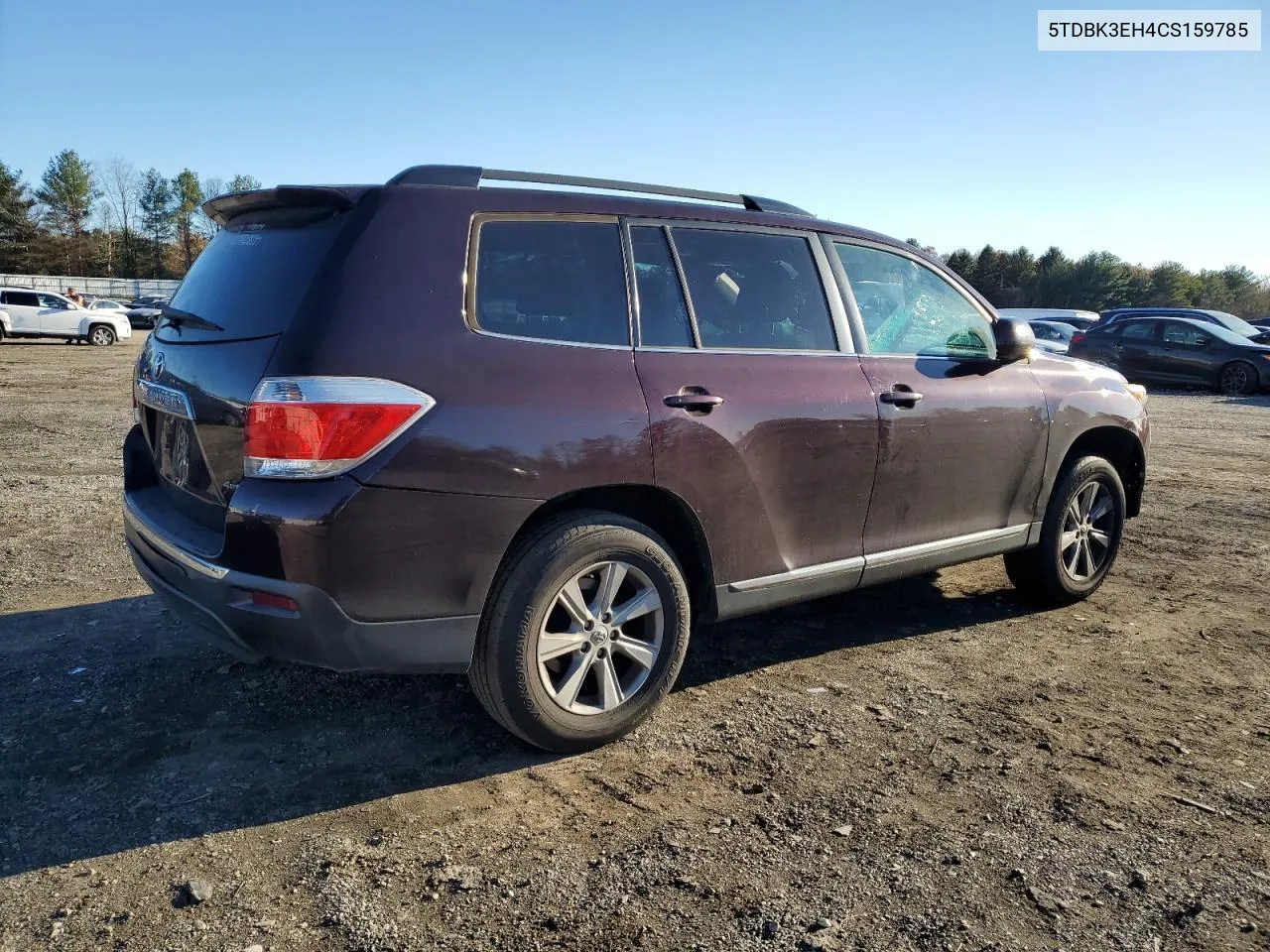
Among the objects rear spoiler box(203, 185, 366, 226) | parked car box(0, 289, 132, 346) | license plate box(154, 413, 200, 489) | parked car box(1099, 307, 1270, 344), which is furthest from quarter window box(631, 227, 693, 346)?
parked car box(0, 289, 132, 346)

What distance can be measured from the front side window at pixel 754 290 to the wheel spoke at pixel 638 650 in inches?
44.9

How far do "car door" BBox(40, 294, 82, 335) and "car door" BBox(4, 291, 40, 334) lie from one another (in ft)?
0.51

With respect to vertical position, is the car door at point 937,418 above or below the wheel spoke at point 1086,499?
above

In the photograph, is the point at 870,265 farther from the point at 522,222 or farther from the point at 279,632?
the point at 279,632

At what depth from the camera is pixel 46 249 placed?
241 ft

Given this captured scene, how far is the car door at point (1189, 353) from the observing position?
18.9 meters

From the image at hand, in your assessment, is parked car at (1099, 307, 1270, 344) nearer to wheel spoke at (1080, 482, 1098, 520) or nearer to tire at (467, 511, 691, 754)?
wheel spoke at (1080, 482, 1098, 520)

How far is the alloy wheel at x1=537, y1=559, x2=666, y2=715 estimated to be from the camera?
3135 mm

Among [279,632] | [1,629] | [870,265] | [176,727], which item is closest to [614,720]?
[279,632]

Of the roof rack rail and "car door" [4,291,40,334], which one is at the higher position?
the roof rack rail

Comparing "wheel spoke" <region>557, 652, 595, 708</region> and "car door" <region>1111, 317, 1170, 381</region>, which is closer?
"wheel spoke" <region>557, 652, 595, 708</region>

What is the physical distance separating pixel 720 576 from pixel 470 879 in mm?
1414

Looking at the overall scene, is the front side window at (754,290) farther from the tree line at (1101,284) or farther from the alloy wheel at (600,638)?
the tree line at (1101,284)

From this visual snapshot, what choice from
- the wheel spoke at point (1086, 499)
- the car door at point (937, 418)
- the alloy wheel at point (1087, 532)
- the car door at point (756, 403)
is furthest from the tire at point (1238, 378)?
the car door at point (756, 403)
